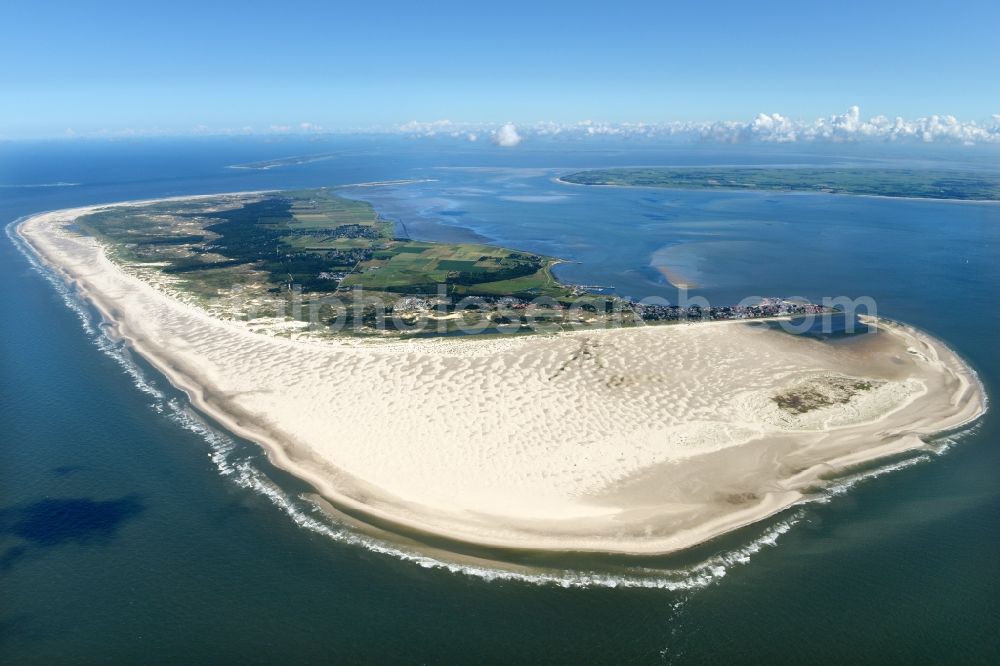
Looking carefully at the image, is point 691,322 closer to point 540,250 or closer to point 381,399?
point 381,399

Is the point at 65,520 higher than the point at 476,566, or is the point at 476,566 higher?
the point at 65,520

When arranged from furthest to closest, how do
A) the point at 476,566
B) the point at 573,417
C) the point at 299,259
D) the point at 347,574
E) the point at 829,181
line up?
the point at 829,181, the point at 299,259, the point at 573,417, the point at 476,566, the point at 347,574

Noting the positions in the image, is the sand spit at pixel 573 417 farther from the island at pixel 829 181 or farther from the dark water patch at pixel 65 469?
the island at pixel 829 181

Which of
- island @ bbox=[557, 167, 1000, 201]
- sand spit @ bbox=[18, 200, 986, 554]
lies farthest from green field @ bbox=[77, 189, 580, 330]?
island @ bbox=[557, 167, 1000, 201]

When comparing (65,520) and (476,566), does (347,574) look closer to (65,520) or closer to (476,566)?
(476,566)

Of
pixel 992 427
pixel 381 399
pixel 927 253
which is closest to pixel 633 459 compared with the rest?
pixel 381 399

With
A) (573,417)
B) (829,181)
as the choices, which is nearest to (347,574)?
(573,417)
